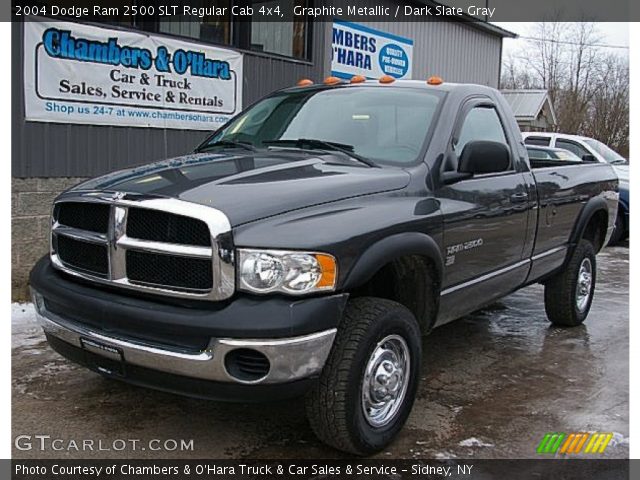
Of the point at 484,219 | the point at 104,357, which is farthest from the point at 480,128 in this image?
the point at 104,357

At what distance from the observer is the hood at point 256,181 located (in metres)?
3.12

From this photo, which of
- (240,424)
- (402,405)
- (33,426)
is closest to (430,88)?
(402,405)

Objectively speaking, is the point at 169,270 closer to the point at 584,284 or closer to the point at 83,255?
the point at 83,255

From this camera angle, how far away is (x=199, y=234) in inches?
118

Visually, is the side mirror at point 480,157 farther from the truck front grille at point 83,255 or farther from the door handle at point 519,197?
the truck front grille at point 83,255

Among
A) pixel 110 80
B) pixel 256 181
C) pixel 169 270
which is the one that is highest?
pixel 110 80

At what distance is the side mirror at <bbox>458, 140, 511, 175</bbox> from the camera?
13.2 ft

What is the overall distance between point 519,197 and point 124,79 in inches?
191

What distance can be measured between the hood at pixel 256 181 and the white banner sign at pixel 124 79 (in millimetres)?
3563

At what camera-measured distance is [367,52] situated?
12258mm

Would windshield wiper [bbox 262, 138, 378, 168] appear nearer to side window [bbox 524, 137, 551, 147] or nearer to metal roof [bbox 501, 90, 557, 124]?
side window [bbox 524, 137, 551, 147]

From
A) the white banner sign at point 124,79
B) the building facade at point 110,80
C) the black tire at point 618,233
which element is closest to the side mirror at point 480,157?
the building facade at point 110,80

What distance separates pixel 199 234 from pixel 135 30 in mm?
5488

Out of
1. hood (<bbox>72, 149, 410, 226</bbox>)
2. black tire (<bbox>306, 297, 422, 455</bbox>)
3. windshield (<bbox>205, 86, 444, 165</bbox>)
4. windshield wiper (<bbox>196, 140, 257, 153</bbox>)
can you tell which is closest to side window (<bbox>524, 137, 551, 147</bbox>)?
windshield (<bbox>205, 86, 444, 165</bbox>)
